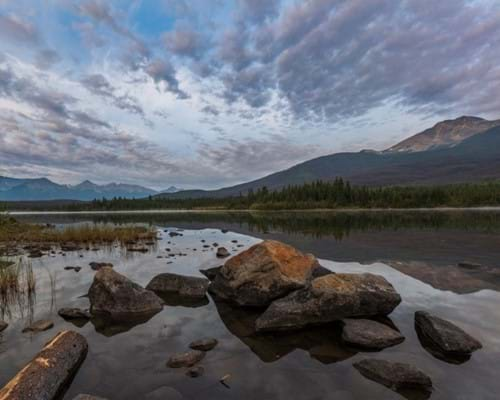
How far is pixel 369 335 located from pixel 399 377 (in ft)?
6.67

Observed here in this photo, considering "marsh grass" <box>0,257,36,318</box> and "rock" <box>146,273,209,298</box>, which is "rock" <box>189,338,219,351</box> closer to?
"rock" <box>146,273,209,298</box>

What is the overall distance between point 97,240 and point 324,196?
11121 cm

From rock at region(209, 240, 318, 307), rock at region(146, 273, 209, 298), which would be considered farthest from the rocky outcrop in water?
rock at region(146, 273, 209, 298)

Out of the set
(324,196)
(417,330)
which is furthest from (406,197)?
(417,330)

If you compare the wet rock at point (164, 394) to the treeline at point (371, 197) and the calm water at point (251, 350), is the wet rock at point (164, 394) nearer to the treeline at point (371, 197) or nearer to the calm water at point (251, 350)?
the calm water at point (251, 350)

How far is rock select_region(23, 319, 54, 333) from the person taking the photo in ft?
32.0

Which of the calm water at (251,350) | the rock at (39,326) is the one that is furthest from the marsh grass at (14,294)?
the rock at (39,326)

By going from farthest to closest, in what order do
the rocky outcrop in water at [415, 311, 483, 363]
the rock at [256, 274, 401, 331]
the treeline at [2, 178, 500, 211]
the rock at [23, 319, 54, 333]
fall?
the treeline at [2, 178, 500, 211]
the rock at [256, 274, 401, 331]
the rock at [23, 319, 54, 333]
the rocky outcrop in water at [415, 311, 483, 363]

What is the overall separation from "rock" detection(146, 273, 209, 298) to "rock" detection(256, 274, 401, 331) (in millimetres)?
4666

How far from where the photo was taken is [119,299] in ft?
38.3

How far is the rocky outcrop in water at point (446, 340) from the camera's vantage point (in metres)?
8.05

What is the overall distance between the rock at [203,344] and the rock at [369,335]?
12.3ft

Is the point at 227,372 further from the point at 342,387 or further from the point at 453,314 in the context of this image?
the point at 453,314

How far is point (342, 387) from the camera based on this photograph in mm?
6691
